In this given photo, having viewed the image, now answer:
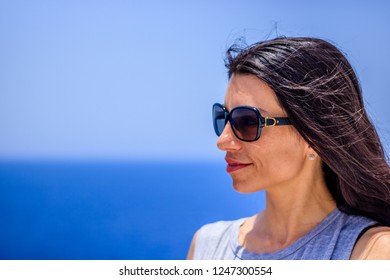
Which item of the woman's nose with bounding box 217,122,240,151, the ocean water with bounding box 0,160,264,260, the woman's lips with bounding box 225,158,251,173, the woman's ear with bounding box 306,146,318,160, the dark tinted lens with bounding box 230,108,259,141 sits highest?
the dark tinted lens with bounding box 230,108,259,141

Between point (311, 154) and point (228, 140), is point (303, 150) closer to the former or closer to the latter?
point (311, 154)

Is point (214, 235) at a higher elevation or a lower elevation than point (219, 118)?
lower

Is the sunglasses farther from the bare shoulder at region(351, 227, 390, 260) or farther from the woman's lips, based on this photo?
the bare shoulder at region(351, 227, 390, 260)

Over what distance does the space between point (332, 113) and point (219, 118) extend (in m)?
0.39

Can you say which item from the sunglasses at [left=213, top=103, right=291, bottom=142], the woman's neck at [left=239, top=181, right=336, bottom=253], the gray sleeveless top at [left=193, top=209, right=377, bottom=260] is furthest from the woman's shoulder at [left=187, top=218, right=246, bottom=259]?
the sunglasses at [left=213, top=103, right=291, bottom=142]

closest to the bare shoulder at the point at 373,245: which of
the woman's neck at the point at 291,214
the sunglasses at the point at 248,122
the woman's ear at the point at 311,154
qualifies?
the woman's neck at the point at 291,214

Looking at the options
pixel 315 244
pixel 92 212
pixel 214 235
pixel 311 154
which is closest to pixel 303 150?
pixel 311 154

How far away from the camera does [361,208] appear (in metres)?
1.49

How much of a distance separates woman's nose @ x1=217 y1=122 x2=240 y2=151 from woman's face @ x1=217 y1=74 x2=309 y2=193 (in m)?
0.03

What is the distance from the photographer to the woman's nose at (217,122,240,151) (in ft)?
5.26

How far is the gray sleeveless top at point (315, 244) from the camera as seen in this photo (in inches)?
55.6

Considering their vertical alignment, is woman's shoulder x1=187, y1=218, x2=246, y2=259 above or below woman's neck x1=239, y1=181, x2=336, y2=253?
below

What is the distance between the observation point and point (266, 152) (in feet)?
5.10
